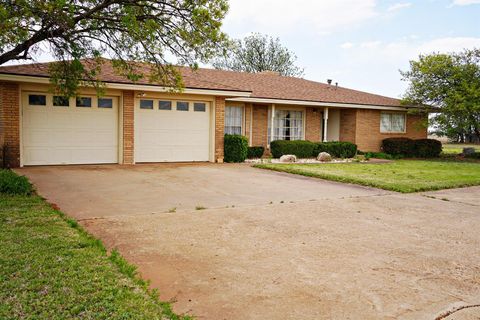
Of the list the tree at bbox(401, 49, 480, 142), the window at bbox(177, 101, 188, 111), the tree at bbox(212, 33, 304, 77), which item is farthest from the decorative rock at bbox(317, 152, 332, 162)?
the tree at bbox(212, 33, 304, 77)

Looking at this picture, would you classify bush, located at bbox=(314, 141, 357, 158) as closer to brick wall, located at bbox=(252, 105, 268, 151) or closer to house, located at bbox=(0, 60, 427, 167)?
house, located at bbox=(0, 60, 427, 167)

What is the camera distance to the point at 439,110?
22.5m

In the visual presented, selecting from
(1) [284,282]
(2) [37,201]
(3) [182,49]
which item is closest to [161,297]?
(1) [284,282]

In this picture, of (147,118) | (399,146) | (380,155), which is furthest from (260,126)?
(399,146)

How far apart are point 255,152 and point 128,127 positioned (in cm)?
649

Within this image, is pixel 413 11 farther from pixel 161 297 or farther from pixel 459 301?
pixel 161 297

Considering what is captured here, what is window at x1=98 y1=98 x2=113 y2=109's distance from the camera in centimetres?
1473

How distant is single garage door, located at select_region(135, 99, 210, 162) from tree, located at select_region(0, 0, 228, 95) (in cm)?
549

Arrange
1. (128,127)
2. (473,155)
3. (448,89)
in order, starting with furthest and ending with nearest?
1. (473,155)
2. (448,89)
3. (128,127)

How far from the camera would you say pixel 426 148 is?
23.3 metres

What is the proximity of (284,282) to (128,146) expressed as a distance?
1189 cm

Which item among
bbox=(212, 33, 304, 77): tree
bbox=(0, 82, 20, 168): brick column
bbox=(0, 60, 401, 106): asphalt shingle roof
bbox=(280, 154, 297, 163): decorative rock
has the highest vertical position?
bbox=(212, 33, 304, 77): tree

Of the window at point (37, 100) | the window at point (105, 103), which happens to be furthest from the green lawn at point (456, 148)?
the window at point (37, 100)

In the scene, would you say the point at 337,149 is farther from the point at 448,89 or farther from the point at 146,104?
the point at 146,104
